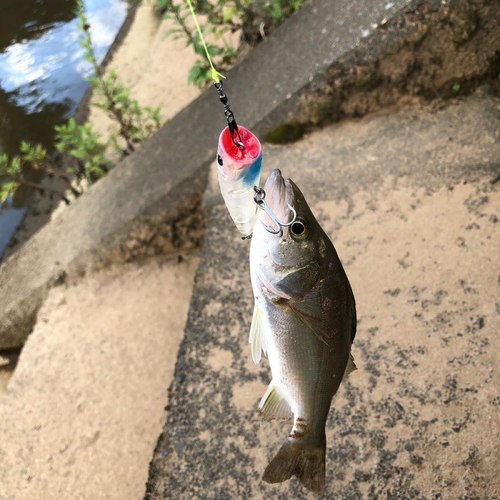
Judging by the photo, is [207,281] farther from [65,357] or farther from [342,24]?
[342,24]

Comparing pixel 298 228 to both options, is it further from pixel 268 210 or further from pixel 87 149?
pixel 87 149

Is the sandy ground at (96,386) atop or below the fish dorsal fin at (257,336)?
below

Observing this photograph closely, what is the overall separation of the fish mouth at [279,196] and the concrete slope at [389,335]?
4.39ft

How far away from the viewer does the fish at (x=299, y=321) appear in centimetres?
161

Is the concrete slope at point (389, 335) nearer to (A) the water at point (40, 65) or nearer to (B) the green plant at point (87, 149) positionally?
(B) the green plant at point (87, 149)

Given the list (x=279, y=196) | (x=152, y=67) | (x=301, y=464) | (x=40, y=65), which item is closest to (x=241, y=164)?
(x=279, y=196)

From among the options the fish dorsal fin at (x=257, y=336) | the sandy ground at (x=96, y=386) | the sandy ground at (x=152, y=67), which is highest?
the fish dorsal fin at (x=257, y=336)

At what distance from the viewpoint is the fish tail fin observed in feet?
5.83

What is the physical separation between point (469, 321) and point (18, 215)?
604 centimetres

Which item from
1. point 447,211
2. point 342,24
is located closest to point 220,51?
point 342,24

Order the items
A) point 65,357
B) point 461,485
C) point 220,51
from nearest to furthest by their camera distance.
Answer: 1. point 461,485
2. point 65,357
3. point 220,51

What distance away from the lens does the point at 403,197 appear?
3.28m

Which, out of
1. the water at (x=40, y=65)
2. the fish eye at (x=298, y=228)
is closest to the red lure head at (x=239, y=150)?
the fish eye at (x=298, y=228)

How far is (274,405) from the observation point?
1831mm
